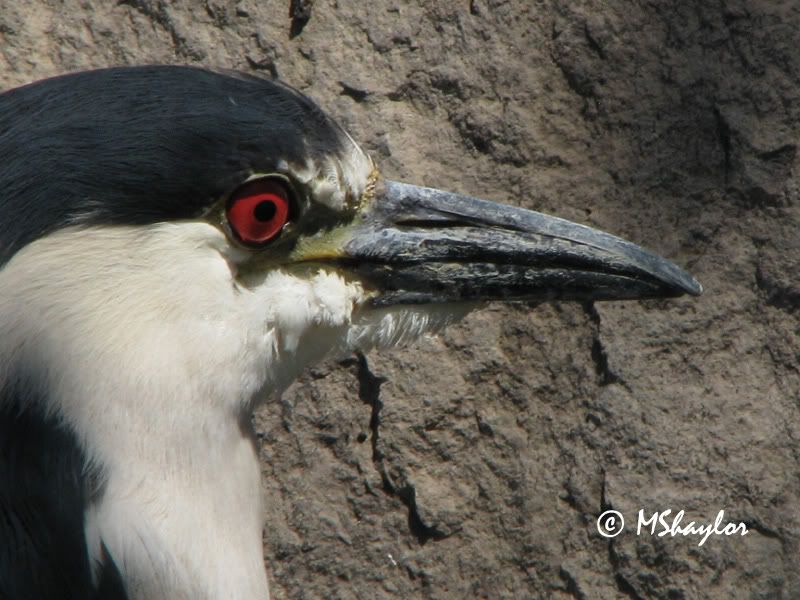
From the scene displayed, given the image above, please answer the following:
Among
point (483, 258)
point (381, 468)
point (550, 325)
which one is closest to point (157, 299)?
point (483, 258)

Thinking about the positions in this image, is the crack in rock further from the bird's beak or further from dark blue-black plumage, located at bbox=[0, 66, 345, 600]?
dark blue-black plumage, located at bbox=[0, 66, 345, 600]

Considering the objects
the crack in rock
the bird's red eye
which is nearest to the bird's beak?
the bird's red eye

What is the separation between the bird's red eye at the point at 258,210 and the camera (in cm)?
161

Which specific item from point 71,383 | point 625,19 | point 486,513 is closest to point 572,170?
point 625,19

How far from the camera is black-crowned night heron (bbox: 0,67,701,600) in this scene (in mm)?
1526

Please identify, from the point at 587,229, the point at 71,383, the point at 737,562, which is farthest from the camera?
the point at 737,562

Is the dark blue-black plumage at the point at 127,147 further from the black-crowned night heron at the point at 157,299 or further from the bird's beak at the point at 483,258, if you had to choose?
the bird's beak at the point at 483,258

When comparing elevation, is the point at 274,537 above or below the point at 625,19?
below

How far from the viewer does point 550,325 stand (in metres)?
2.40

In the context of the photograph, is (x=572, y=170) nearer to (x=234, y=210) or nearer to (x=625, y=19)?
(x=625, y=19)

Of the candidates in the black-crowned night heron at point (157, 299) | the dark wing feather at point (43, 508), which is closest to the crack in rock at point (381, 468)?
the black-crowned night heron at point (157, 299)

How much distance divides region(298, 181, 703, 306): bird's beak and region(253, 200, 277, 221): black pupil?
0.55ft

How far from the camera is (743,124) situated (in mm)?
2359

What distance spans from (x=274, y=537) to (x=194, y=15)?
1116 millimetres
